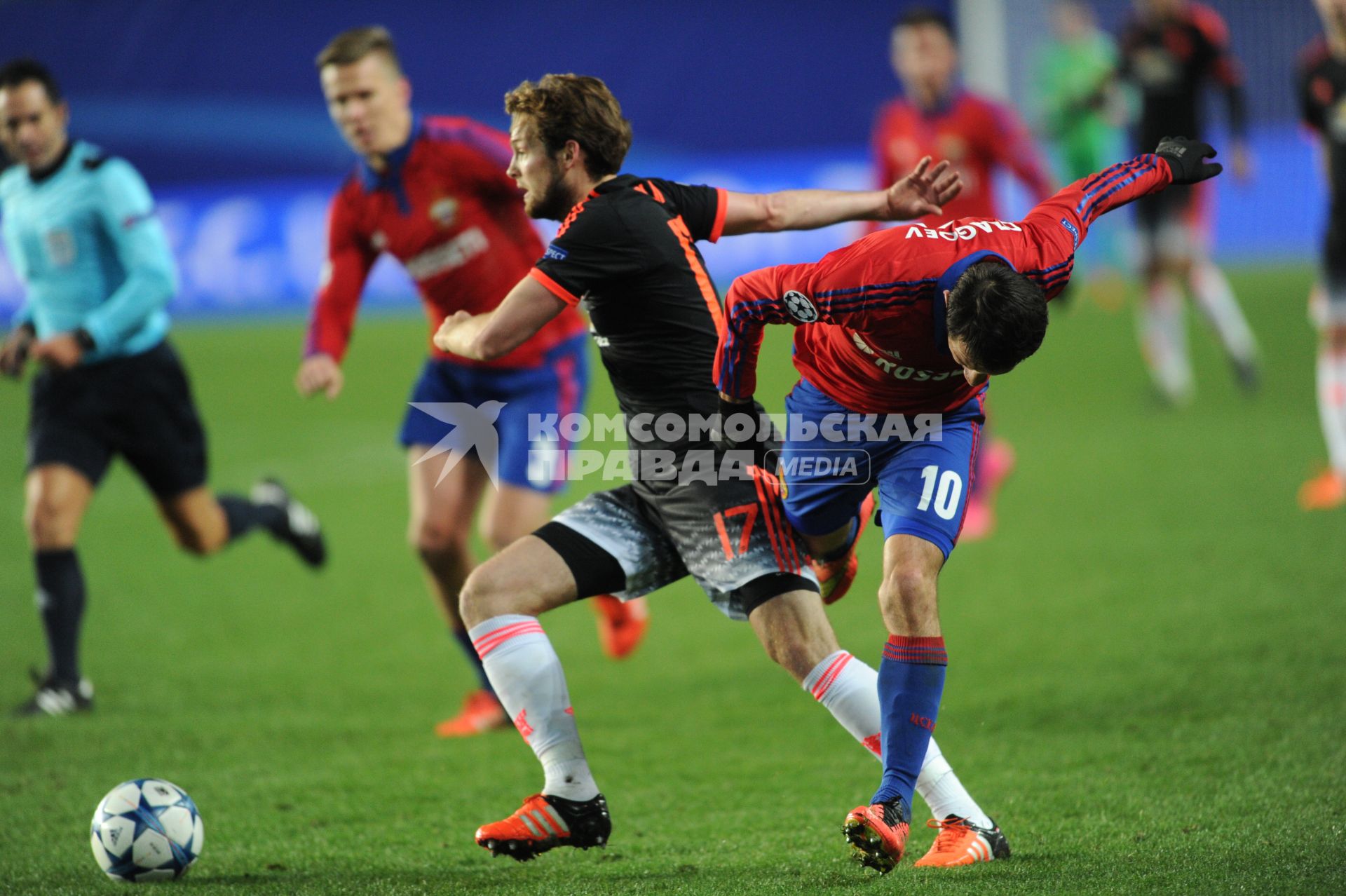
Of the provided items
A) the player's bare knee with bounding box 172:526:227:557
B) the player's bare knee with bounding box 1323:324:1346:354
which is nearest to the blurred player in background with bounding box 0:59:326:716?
the player's bare knee with bounding box 172:526:227:557

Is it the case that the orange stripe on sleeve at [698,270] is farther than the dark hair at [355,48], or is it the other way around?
the dark hair at [355,48]

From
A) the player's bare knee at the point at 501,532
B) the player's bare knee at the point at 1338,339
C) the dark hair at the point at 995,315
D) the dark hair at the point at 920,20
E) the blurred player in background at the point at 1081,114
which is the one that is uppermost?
the blurred player in background at the point at 1081,114

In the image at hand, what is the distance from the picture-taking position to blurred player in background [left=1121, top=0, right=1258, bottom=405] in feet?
37.2

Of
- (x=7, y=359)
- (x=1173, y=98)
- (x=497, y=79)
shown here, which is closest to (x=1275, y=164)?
(x=1173, y=98)

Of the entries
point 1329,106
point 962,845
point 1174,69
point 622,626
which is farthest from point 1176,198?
point 962,845

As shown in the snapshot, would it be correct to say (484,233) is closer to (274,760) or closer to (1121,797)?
(274,760)

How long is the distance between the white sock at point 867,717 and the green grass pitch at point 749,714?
0.22m

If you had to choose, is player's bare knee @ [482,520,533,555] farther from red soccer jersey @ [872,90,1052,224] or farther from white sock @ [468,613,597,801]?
red soccer jersey @ [872,90,1052,224]

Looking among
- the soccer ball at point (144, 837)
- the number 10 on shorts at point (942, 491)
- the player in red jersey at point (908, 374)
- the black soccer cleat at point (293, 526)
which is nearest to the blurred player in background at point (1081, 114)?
the black soccer cleat at point (293, 526)

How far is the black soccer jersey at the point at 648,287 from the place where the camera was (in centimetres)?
379

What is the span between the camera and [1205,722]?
4.85 m

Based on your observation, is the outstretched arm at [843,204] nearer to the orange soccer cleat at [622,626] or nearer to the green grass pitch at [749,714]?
the green grass pitch at [749,714]

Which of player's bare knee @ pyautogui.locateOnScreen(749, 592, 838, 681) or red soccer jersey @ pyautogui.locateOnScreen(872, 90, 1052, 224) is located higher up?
red soccer jersey @ pyautogui.locateOnScreen(872, 90, 1052, 224)

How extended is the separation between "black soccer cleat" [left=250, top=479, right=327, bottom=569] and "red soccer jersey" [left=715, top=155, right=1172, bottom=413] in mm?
4127
